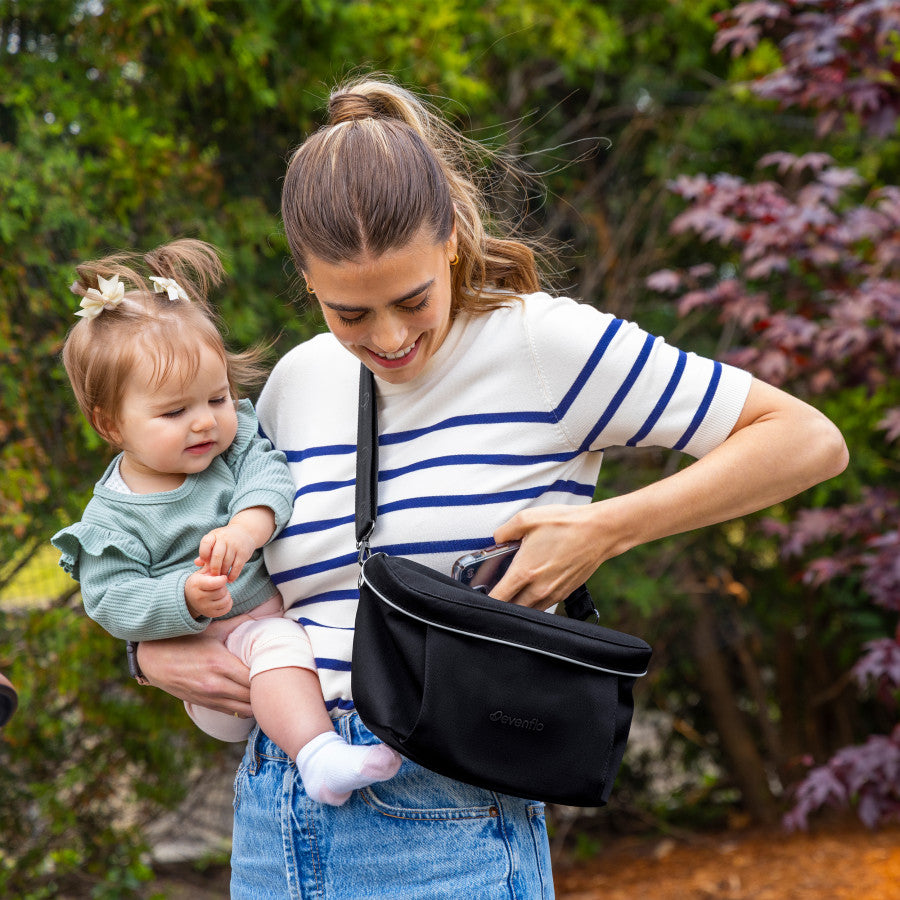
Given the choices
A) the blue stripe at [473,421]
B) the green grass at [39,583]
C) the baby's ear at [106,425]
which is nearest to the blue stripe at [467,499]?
the blue stripe at [473,421]

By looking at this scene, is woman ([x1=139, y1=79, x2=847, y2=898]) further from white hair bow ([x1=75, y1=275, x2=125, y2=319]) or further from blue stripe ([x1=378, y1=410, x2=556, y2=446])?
white hair bow ([x1=75, y1=275, x2=125, y2=319])

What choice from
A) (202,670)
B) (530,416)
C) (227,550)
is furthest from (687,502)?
(202,670)

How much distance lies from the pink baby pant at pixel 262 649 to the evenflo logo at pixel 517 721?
0.33 m

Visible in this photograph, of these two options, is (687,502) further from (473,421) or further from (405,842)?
(405,842)

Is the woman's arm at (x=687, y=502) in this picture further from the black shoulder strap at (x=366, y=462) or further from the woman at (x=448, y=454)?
the black shoulder strap at (x=366, y=462)

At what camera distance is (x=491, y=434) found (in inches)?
58.5

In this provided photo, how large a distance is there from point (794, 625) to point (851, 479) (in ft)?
3.63

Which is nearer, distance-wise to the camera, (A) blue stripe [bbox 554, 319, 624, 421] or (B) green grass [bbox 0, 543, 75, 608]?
(A) blue stripe [bbox 554, 319, 624, 421]

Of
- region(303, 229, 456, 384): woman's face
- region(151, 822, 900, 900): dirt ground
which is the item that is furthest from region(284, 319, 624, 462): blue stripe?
region(151, 822, 900, 900): dirt ground

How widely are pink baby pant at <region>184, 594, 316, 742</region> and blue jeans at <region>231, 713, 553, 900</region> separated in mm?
124

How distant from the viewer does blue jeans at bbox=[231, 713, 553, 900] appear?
1.39 metres

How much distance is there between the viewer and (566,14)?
4.03 meters

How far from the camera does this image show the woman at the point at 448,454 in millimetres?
1404

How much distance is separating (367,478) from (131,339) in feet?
1.60
